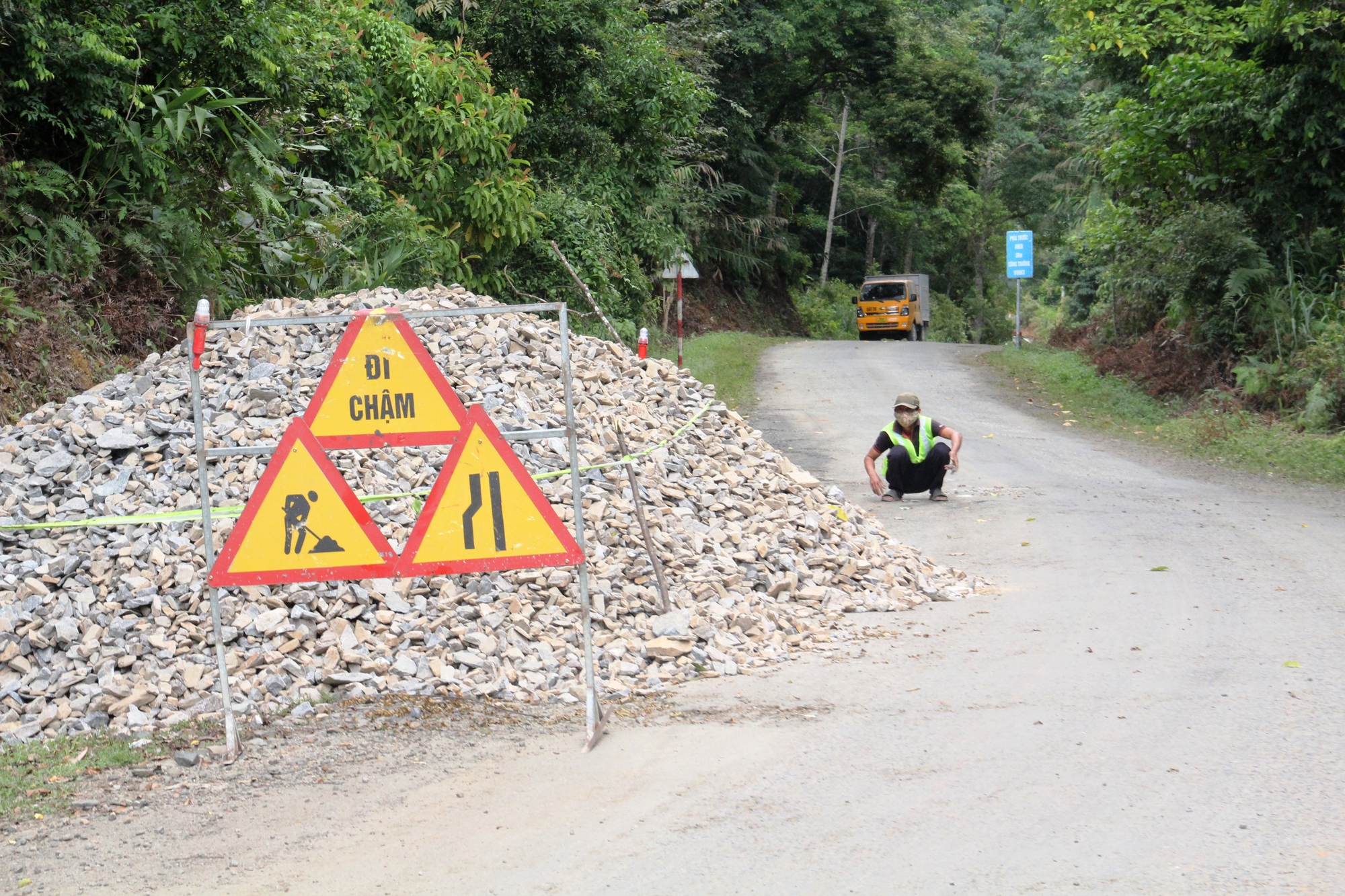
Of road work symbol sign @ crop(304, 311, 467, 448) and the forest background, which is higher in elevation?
the forest background

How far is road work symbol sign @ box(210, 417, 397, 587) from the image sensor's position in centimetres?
514

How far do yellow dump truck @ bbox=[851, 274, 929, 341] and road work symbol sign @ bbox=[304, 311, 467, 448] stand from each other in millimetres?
37714

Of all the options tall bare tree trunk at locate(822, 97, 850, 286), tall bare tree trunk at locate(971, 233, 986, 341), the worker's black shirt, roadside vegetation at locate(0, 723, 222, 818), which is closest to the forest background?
roadside vegetation at locate(0, 723, 222, 818)

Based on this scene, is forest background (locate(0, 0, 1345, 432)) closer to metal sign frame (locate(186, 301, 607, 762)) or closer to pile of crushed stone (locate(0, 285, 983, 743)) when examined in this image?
pile of crushed stone (locate(0, 285, 983, 743))

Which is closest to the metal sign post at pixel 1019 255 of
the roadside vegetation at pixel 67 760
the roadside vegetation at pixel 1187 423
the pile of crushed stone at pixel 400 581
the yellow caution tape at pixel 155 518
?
the roadside vegetation at pixel 1187 423

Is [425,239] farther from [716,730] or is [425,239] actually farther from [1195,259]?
[1195,259]

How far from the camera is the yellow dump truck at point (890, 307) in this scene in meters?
41.7

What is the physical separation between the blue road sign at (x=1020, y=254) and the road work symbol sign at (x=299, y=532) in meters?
26.7

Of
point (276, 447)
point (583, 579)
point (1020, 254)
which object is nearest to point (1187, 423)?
point (1020, 254)

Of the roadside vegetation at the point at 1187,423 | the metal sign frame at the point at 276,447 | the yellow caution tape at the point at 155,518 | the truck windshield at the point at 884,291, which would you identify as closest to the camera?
the metal sign frame at the point at 276,447

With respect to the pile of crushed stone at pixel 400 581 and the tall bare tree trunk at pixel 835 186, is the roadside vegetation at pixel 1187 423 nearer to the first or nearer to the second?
the pile of crushed stone at pixel 400 581

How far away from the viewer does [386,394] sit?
5137 mm

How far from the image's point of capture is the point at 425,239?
550 inches

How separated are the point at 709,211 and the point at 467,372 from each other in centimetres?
2845
